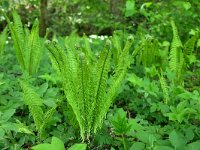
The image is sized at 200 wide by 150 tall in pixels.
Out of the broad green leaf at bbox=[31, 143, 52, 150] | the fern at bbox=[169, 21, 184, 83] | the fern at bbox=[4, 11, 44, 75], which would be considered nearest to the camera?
the broad green leaf at bbox=[31, 143, 52, 150]

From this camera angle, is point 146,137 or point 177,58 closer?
point 146,137

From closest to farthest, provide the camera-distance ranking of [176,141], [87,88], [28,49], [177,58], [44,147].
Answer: [44,147] → [176,141] → [87,88] → [177,58] → [28,49]

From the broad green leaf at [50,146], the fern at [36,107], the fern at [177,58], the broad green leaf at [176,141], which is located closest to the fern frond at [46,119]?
the fern at [36,107]

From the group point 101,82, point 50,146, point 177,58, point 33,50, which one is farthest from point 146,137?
point 33,50

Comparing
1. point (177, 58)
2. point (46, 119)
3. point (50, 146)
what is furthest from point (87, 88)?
point (177, 58)

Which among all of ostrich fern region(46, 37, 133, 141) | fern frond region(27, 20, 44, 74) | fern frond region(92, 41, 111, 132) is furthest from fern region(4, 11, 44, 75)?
fern frond region(92, 41, 111, 132)

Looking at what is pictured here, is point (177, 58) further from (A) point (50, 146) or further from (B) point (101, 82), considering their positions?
(A) point (50, 146)

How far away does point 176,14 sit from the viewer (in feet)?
10.3

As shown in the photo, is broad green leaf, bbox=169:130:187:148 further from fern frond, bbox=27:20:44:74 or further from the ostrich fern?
fern frond, bbox=27:20:44:74

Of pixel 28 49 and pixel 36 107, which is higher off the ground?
pixel 28 49

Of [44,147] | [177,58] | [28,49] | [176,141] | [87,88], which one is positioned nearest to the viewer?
[44,147]

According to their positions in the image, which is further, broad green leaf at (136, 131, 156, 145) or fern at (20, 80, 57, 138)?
fern at (20, 80, 57, 138)

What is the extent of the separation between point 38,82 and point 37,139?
79 centimetres

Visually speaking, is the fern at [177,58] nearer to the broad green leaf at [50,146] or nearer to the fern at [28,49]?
the fern at [28,49]
